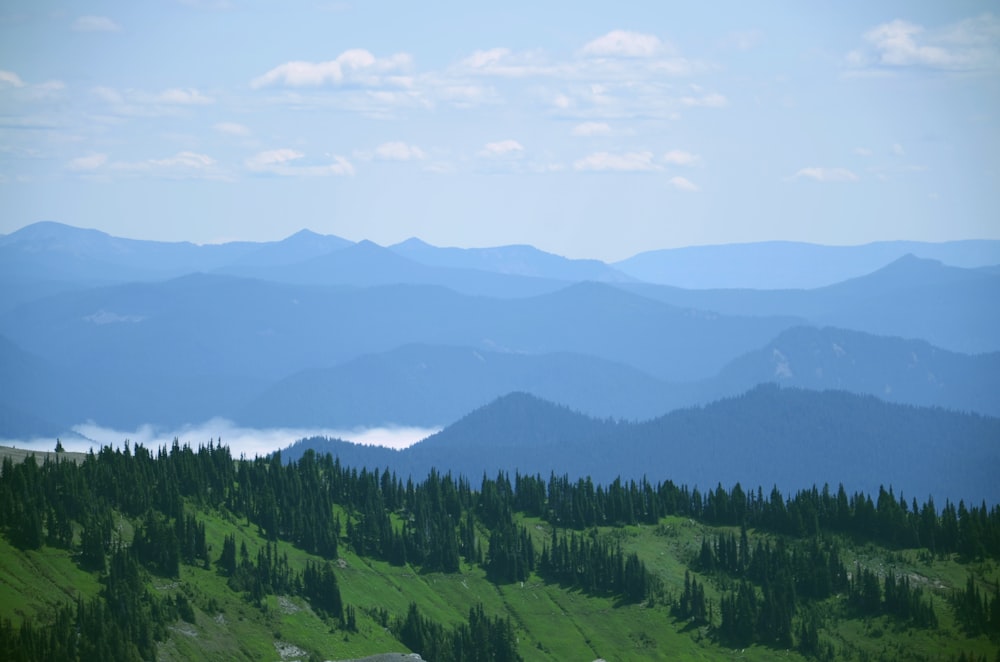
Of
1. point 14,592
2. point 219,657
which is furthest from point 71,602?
point 219,657

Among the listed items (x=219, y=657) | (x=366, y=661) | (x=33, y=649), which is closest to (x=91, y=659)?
(x=33, y=649)

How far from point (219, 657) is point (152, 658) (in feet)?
37.6

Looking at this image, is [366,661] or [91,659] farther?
[366,661]

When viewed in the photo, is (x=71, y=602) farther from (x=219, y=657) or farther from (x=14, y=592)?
(x=219, y=657)

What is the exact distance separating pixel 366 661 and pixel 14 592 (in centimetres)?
4464

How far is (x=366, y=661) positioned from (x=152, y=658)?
89.9 feet

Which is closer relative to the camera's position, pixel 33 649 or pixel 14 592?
pixel 33 649

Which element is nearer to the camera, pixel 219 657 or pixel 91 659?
pixel 91 659

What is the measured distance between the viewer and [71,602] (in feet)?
636

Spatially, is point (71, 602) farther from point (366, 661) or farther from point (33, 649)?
point (366, 661)

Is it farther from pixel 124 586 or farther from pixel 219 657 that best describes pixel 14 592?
pixel 219 657

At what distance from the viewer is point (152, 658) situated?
18912 centimetres

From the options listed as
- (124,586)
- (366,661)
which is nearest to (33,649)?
(124,586)

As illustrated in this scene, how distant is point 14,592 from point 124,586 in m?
14.0
